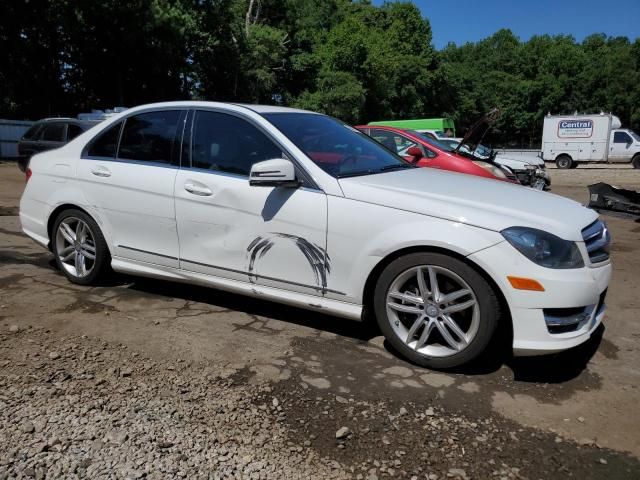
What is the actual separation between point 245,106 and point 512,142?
208 ft

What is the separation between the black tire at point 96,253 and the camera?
4.72 metres

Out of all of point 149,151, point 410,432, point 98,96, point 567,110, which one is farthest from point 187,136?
point 567,110

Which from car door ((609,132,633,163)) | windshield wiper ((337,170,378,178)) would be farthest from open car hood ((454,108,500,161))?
car door ((609,132,633,163))

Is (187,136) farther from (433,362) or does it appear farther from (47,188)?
(433,362)

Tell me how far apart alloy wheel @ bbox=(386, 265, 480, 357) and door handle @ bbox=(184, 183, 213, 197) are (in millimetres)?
1526

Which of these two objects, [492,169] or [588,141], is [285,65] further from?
[492,169]

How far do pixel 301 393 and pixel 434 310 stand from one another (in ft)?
3.09

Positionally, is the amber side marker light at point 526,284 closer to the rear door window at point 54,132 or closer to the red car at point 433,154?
the red car at point 433,154

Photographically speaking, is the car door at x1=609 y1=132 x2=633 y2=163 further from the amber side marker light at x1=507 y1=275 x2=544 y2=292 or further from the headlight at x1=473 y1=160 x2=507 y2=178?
the amber side marker light at x1=507 y1=275 x2=544 y2=292

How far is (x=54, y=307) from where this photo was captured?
14.5 ft

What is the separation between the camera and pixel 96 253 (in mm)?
4773

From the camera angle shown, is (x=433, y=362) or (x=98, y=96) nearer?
(x=433, y=362)

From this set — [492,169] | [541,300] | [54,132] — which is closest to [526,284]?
[541,300]

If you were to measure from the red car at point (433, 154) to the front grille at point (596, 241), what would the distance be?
206 inches
